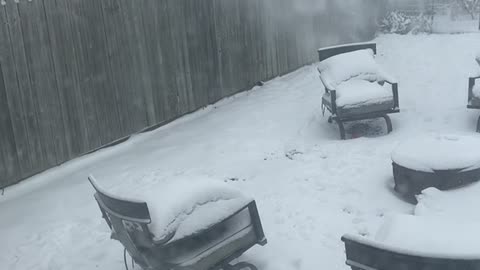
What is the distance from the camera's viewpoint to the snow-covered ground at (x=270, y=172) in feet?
16.8

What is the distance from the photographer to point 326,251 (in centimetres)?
477

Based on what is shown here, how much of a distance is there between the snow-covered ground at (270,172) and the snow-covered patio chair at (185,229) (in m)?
0.49

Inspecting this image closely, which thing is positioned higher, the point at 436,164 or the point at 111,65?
the point at 111,65

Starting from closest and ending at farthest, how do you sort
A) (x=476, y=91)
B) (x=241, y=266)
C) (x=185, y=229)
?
(x=185, y=229)
(x=241, y=266)
(x=476, y=91)

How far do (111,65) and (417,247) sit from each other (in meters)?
5.28

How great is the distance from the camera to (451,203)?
16.1 feet

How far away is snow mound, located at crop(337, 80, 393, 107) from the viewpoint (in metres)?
7.65

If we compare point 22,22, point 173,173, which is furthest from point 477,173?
point 22,22

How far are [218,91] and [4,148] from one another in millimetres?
4240

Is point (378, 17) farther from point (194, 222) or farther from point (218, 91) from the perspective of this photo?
point (194, 222)

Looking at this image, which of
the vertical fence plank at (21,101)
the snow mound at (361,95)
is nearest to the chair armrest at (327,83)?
the snow mound at (361,95)

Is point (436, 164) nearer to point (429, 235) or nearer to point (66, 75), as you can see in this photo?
point (429, 235)

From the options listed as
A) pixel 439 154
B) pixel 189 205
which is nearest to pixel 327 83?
pixel 439 154

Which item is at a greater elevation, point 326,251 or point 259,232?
point 259,232
